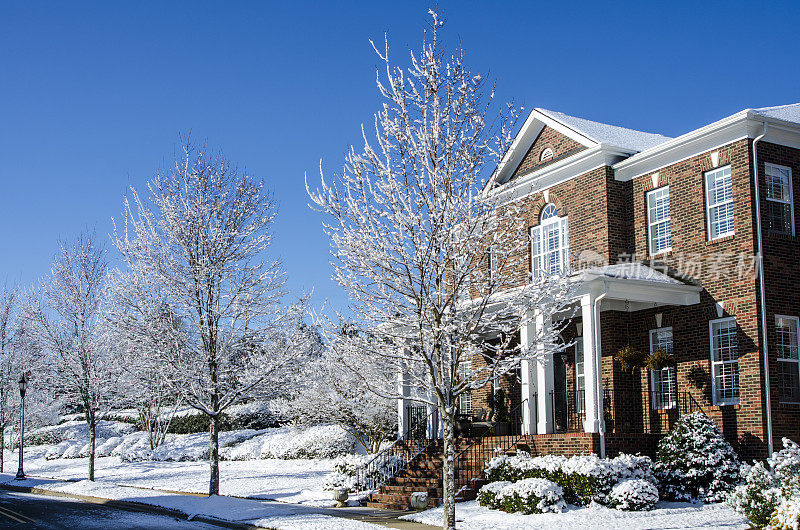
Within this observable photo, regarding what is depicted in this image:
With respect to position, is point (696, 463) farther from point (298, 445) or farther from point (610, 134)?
point (298, 445)

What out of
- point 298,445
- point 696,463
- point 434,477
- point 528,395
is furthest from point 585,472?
point 298,445

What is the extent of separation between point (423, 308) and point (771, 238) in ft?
30.4

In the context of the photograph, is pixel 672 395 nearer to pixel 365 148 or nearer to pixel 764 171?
pixel 764 171

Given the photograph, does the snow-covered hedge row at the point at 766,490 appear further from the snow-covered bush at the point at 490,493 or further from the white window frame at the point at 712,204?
the white window frame at the point at 712,204

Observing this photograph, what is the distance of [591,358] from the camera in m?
17.4

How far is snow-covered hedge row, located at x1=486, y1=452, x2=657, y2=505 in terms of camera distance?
15.2m

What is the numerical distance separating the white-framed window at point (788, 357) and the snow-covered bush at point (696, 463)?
2018 millimetres

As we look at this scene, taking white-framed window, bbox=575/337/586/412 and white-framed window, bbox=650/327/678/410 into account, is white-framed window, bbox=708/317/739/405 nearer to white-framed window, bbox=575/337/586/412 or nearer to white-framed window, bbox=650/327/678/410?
white-framed window, bbox=650/327/678/410

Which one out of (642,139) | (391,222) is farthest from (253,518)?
(642,139)

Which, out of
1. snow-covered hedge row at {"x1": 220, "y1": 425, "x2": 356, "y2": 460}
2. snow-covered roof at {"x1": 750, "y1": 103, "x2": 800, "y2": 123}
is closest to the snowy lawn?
snow-covered hedge row at {"x1": 220, "y1": 425, "x2": 356, "y2": 460}

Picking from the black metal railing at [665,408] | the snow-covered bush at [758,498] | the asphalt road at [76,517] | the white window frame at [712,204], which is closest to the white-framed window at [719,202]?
the white window frame at [712,204]

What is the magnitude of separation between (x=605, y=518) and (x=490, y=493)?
2.56m

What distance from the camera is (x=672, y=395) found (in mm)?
18609

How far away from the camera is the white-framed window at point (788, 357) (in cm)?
1723
